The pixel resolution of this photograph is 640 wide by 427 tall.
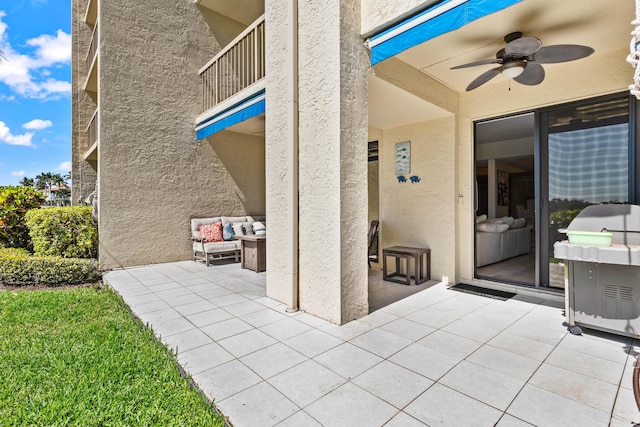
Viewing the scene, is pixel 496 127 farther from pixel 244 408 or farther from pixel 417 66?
pixel 244 408

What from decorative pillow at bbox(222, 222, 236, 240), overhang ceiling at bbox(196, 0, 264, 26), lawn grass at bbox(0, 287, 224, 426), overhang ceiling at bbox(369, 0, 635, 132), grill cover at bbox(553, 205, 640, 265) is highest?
overhang ceiling at bbox(196, 0, 264, 26)

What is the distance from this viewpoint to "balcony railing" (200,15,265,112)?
768 centimetres

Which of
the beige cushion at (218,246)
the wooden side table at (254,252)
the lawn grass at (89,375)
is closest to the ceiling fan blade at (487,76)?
the lawn grass at (89,375)

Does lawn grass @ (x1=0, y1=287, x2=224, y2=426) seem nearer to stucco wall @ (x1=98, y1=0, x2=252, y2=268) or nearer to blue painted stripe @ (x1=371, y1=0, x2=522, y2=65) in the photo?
stucco wall @ (x1=98, y1=0, x2=252, y2=268)

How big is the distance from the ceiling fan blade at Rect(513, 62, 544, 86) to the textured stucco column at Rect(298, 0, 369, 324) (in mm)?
2070

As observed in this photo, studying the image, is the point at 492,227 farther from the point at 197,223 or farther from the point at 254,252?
the point at 197,223

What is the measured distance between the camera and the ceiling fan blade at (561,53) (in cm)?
332

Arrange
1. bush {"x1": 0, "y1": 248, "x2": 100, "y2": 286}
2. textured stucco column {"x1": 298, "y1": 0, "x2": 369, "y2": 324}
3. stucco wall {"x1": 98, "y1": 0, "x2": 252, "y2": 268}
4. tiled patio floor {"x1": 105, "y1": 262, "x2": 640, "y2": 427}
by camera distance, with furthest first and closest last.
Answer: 1. stucco wall {"x1": 98, "y1": 0, "x2": 252, "y2": 268}
2. bush {"x1": 0, "y1": 248, "x2": 100, "y2": 286}
3. textured stucco column {"x1": 298, "y1": 0, "x2": 369, "y2": 324}
4. tiled patio floor {"x1": 105, "y1": 262, "x2": 640, "y2": 427}

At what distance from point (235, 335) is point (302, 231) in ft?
5.12

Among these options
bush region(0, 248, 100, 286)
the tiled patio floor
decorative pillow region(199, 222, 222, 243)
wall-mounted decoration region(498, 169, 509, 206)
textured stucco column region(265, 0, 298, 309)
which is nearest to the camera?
the tiled patio floor

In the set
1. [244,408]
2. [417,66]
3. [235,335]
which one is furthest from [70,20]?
[244,408]

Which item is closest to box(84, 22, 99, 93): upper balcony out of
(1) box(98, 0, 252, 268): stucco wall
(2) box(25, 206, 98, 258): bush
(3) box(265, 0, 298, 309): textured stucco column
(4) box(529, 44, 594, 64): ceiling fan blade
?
(1) box(98, 0, 252, 268): stucco wall

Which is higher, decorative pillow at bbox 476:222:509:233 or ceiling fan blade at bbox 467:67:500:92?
ceiling fan blade at bbox 467:67:500:92

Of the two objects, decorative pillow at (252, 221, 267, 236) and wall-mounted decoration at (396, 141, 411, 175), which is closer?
wall-mounted decoration at (396, 141, 411, 175)
